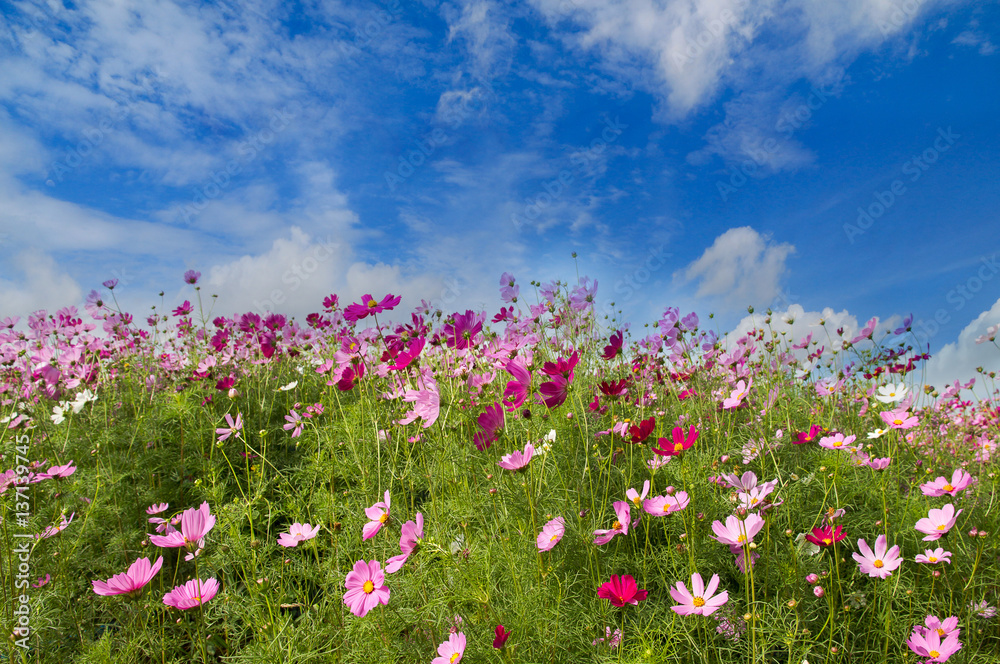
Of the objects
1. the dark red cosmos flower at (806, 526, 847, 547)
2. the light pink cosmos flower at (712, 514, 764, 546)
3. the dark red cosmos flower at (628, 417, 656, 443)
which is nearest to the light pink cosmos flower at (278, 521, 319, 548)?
the dark red cosmos flower at (628, 417, 656, 443)

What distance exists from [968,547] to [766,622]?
988mm

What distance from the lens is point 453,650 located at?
113 centimetres

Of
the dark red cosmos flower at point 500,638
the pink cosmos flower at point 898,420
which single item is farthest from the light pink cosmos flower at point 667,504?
the pink cosmos flower at point 898,420

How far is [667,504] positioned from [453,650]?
65 centimetres

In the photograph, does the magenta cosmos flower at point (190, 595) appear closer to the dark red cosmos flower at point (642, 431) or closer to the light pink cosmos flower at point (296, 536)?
the light pink cosmos flower at point (296, 536)

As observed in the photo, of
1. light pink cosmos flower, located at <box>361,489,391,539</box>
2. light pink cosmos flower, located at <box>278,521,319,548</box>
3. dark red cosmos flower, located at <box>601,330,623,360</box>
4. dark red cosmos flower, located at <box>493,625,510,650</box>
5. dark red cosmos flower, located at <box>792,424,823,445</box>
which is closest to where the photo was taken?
dark red cosmos flower, located at <box>493,625,510,650</box>

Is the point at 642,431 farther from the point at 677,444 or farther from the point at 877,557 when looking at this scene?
the point at 877,557

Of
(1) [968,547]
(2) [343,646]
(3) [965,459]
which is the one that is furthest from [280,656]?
(3) [965,459]

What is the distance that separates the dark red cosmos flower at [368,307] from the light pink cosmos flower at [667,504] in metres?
0.92

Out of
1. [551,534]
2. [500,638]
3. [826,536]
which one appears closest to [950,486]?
[826,536]

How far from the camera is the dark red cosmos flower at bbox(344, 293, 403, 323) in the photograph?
5.23 ft

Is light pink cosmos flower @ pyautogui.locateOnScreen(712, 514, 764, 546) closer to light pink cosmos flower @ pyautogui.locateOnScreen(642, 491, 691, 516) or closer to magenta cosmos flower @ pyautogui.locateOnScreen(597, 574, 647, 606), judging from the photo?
light pink cosmos flower @ pyautogui.locateOnScreen(642, 491, 691, 516)

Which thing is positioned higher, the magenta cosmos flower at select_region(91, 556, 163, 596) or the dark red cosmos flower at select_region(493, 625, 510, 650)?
the magenta cosmos flower at select_region(91, 556, 163, 596)

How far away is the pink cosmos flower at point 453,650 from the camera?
1098 mm
